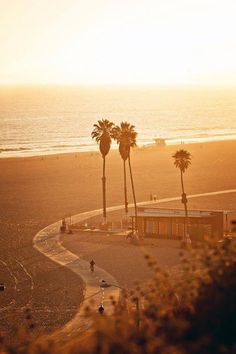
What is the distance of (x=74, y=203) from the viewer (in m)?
58.1

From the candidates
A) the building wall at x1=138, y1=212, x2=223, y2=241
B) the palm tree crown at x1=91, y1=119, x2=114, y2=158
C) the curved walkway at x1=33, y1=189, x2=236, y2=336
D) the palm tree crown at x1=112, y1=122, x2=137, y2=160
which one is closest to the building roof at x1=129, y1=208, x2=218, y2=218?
the building wall at x1=138, y1=212, x2=223, y2=241

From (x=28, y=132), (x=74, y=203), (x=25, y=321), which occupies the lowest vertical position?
(x=25, y=321)

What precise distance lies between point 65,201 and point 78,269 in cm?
2098

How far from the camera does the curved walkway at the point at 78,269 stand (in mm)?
30016

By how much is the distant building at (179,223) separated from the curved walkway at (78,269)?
18.4 ft

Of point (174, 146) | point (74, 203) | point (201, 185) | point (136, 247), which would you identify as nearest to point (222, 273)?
point (136, 247)

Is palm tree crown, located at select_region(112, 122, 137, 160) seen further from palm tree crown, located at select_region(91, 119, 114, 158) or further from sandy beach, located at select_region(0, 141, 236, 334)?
sandy beach, located at select_region(0, 141, 236, 334)

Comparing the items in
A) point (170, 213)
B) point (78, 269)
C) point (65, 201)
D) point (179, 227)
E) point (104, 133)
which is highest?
point (104, 133)

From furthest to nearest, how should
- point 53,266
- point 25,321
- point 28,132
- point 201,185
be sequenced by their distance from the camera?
point 28,132 < point 201,185 < point 53,266 < point 25,321

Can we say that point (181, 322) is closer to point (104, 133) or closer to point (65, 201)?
point (104, 133)

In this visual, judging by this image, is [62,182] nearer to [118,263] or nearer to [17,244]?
[17,244]

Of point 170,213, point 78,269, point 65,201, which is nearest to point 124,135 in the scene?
point 170,213

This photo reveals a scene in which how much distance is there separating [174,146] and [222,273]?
87.0 meters

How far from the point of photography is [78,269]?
38344 mm
